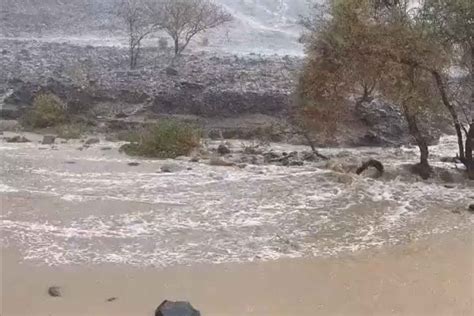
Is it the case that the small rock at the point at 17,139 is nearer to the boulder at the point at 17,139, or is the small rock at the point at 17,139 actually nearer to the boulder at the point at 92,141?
the boulder at the point at 17,139

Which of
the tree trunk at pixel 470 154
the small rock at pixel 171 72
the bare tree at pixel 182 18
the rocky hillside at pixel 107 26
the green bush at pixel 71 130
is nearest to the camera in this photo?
the tree trunk at pixel 470 154

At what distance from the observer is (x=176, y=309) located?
7.09m

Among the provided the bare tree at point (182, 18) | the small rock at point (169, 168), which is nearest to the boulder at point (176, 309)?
the small rock at point (169, 168)

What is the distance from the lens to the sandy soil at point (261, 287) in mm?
7613

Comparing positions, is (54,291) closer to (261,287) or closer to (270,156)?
(261,287)

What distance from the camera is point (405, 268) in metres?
9.27

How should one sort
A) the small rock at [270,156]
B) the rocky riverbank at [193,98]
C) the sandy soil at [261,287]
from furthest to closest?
the rocky riverbank at [193,98], the small rock at [270,156], the sandy soil at [261,287]

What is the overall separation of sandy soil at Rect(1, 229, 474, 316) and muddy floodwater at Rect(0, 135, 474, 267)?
0.47 m

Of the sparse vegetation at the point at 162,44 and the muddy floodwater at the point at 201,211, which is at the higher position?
→ the sparse vegetation at the point at 162,44

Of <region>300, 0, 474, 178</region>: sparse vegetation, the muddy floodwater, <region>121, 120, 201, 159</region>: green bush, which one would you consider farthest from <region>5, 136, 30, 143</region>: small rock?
<region>300, 0, 474, 178</region>: sparse vegetation

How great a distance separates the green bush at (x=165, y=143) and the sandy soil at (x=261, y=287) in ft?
30.6

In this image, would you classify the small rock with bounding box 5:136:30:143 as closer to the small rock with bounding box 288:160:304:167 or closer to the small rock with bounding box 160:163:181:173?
the small rock with bounding box 160:163:181:173

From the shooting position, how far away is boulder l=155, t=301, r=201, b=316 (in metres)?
7.02

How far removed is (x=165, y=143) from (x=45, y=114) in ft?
22.2
